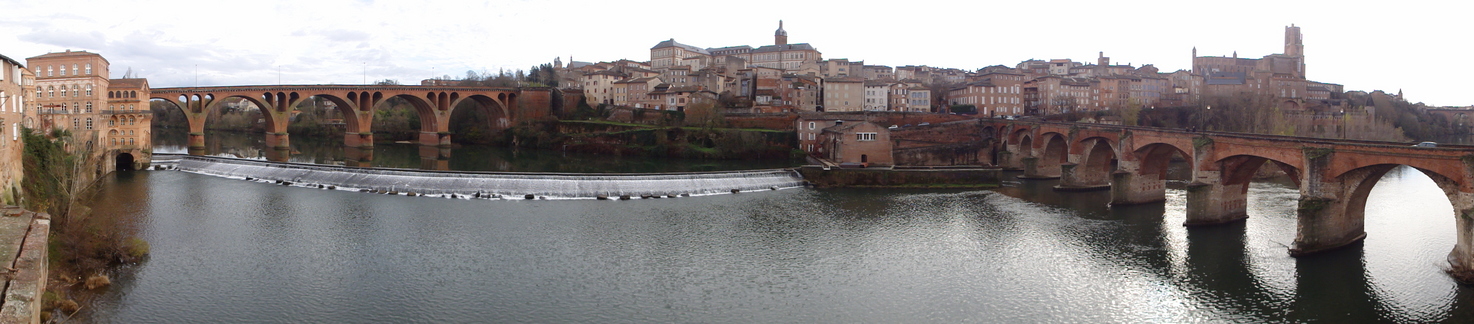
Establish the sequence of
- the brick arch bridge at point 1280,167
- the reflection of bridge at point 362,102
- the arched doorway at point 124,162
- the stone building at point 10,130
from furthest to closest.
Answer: the reflection of bridge at point 362,102 → the arched doorway at point 124,162 → the brick arch bridge at point 1280,167 → the stone building at point 10,130

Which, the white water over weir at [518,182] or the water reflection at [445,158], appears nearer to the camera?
the white water over weir at [518,182]

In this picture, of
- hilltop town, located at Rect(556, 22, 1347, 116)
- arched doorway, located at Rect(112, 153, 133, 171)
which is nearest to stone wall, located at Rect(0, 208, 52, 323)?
arched doorway, located at Rect(112, 153, 133, 171)

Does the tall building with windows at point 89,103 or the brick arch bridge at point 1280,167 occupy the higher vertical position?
the tall building with windows at point 89,103

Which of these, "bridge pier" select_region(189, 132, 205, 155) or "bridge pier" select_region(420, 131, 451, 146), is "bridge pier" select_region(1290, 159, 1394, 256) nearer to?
"bridge pier" select_region(189, 132, 205, 155)

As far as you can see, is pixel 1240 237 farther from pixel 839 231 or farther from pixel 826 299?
pixel 826 299

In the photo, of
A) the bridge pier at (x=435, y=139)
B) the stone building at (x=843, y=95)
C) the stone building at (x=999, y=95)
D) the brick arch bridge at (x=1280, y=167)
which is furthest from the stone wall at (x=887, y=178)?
the bridge pier at (x=435, y=139)

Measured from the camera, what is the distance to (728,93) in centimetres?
7175

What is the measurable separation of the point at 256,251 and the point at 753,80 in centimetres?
5520

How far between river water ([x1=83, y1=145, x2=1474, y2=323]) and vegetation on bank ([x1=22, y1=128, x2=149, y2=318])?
1.73ft

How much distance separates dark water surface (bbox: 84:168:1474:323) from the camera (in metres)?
16.6

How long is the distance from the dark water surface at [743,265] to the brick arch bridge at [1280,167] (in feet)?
2.52

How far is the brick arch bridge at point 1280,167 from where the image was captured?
63.3 ft

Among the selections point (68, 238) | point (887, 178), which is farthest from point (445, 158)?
point (68, 238)

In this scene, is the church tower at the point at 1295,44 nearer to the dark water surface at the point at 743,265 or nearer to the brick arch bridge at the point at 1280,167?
the brick arch bridge at the point at 1280,167
